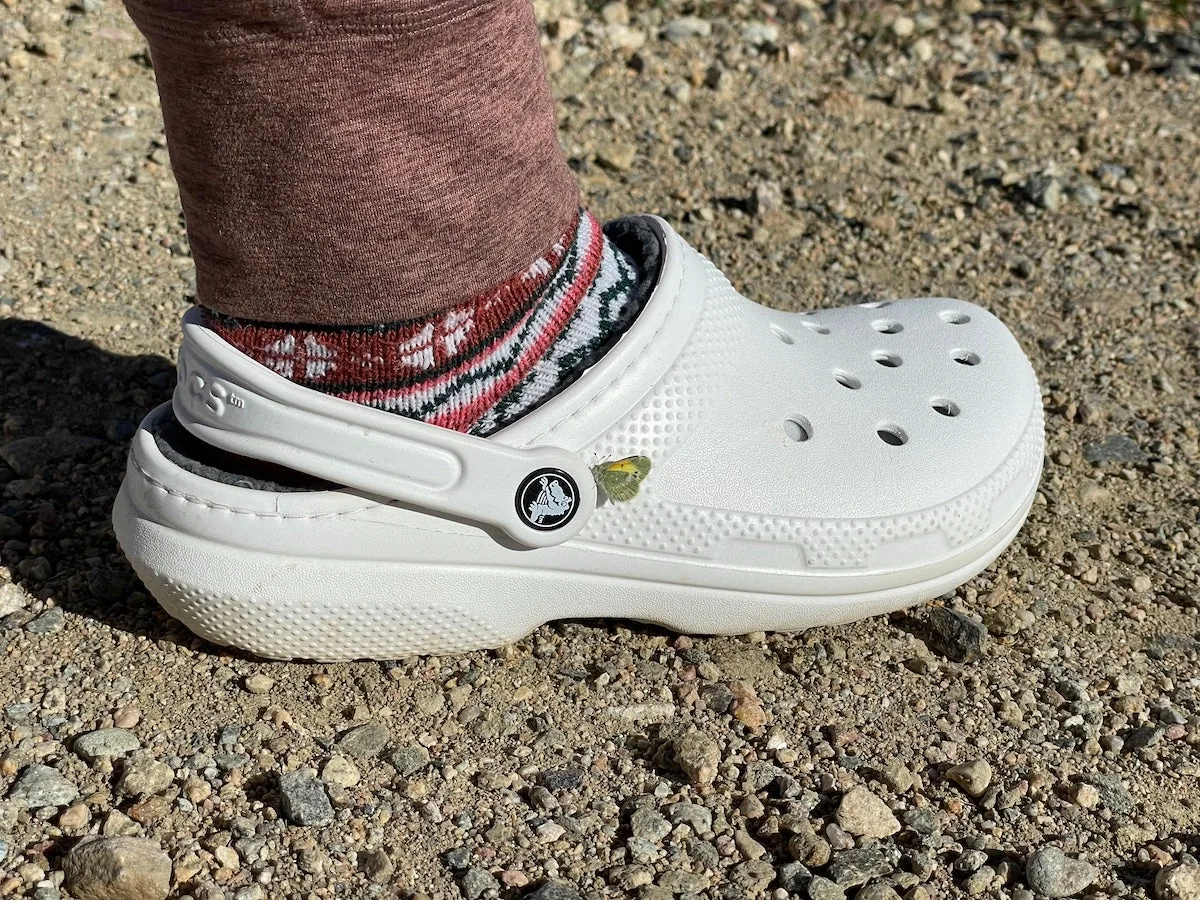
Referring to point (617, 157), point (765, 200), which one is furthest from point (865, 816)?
point (617, 157)

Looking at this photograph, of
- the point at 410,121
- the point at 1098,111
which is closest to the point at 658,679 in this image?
the point at 410,121

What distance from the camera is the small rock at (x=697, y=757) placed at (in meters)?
1.44

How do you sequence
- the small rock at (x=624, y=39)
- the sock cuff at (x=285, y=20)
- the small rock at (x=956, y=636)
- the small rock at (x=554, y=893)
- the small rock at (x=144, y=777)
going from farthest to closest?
1. the small rock at (x=624, y=39)
2. the small rock at (x=956, y=636)
3. the small rock at (x=144, y=777)
4. the small rock at (x=554, y=893)
5. the sock cuff at (x=285, y=20)

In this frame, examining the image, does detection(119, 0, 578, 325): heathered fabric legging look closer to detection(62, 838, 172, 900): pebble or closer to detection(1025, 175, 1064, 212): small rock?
detection(62, 838, 172, 900): pebble

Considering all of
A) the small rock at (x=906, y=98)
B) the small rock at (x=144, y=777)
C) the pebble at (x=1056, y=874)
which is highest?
the pebble at (x=1056, y=874)

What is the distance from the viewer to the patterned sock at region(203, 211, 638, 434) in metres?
1.43

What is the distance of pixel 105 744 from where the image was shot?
4.75 feet

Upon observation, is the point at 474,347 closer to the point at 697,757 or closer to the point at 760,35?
the point at 697,757

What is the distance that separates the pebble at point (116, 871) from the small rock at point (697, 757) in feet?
1.66

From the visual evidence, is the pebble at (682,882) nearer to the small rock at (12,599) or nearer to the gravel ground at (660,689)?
the gravel ground at (660,689)

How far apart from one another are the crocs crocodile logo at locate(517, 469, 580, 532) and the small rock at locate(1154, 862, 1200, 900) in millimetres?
648

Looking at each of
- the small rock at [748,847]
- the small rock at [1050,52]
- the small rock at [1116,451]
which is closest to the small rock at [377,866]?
the small rock at [748,847]

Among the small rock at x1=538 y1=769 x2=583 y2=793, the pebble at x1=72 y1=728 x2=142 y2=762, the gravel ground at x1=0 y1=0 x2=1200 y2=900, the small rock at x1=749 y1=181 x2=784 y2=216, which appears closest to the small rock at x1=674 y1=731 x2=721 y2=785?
the gravel ground at x1=0 y1=0 x2=1200 y2=900

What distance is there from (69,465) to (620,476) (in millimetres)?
851
